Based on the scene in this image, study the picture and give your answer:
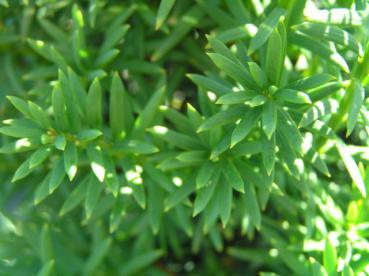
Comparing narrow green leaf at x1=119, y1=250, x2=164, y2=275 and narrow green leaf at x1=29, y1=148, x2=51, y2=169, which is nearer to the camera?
narrow green leaf at x1=29, y1=148, x2=51, y2=169

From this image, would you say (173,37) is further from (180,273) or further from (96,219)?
(180,273)

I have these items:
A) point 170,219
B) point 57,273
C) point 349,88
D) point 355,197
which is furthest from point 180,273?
point 349,88

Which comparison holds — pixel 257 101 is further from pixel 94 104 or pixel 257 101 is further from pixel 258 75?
pixel 94 104

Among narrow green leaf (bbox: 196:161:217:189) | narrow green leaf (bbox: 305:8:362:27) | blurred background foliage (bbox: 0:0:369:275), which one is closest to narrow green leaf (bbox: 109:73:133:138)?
blurred background foliage (bbox: 0:0:369:275)

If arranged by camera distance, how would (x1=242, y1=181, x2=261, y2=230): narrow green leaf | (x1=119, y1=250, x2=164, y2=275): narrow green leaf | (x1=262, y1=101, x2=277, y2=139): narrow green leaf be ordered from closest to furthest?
1. (x1=262, y1=101, x2=277, y2=139): narrow green leaf
2. (x1=242, y1=181, x2=261, y2=230): narrow green leaf
3. (x1=119, y1=250, x2=164, y2=275): narrow green leaf

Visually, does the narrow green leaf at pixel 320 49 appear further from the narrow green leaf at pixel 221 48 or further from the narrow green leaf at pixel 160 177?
the narrow green leaf at pixel 160 177

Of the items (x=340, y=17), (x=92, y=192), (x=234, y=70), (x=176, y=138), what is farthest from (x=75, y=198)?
(x=340, y=17)

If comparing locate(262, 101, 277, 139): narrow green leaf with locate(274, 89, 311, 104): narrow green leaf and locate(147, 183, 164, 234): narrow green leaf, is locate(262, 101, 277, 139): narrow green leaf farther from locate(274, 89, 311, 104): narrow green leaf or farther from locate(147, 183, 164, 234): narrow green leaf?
locate(147, 183, 164, 234): narrow green leaf

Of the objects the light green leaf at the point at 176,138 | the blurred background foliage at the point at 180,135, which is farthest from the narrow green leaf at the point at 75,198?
the light green leaf at the point at 176,138
